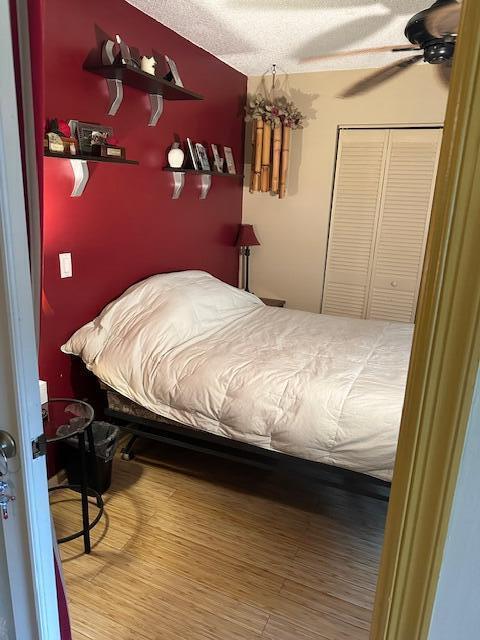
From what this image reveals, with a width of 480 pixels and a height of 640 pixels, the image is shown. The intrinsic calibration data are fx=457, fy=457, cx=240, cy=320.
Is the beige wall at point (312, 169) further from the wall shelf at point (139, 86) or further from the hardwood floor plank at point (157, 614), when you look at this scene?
the hardwood floor plank at point (157, 614)

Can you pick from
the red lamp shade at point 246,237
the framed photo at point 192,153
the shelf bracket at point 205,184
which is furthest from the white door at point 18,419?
the red lamp shade at point 246,237

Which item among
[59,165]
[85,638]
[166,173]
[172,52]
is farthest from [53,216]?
[85,638]

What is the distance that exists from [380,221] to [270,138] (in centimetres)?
117

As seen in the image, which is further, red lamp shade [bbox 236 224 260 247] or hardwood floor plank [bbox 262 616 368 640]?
red lamp shade [bbox 236 224 260 247]

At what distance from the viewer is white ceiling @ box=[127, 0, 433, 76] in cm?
254

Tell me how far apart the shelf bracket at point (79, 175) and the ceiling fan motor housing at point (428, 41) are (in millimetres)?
1663

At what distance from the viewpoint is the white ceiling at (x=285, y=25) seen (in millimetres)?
2543

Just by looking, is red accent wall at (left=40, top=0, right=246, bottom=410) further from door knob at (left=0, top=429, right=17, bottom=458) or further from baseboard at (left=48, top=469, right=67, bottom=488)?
door knob at (left=0, top=429, right=17, bottom=458)

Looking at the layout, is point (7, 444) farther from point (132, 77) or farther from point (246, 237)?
point (246, 237)

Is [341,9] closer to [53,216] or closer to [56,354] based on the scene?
[53,216]

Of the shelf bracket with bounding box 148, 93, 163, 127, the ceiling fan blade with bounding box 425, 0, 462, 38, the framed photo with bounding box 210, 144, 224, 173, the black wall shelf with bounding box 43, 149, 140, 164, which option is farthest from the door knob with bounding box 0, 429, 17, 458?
the framed photo with bounding box 210, 144, 224, 173

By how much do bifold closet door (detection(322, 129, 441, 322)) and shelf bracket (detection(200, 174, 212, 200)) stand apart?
1.14 metres

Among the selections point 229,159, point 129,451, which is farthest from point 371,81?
point 129,451

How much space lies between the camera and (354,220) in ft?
13.1
